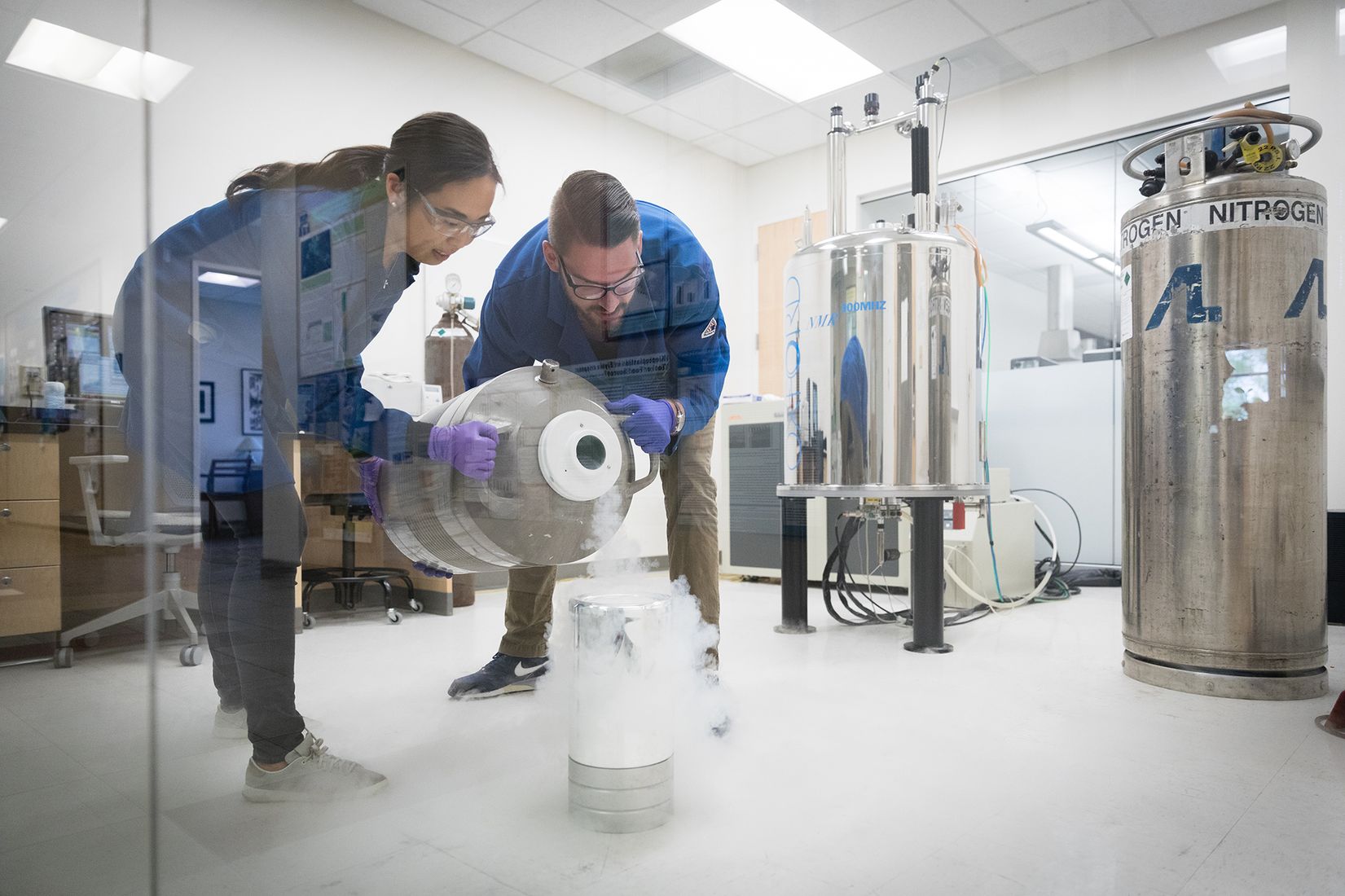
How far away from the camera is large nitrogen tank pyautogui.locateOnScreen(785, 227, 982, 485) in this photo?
5.10 ft

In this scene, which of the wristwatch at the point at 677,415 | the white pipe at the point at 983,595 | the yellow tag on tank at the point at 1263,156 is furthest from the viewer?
the white pipe at the point at 983,595

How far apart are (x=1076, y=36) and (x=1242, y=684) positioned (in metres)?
1.55

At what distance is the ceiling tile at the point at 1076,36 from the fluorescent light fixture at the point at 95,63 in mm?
1164

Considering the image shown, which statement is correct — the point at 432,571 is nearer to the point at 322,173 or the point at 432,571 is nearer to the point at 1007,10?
the point at 322,173

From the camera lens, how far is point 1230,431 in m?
1.89

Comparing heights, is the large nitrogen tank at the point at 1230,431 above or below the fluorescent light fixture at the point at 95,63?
below

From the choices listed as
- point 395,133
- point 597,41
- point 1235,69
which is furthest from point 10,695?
point 1235,69

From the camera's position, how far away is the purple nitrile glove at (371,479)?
3.26ft

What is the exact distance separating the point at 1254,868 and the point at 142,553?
151cm

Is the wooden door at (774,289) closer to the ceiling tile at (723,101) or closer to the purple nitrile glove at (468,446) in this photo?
the ceiling tile at (723,101)

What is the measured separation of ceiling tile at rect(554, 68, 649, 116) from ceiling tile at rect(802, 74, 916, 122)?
0.94ft

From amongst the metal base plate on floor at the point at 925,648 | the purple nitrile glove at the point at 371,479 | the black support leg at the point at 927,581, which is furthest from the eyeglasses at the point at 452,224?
the metal base plate on floor at the point at 925,648

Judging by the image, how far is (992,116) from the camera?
1.35 meters

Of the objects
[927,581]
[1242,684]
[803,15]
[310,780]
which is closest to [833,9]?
[803,15]
